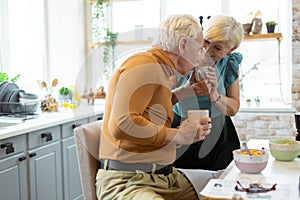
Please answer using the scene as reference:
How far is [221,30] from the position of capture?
7.02 ft

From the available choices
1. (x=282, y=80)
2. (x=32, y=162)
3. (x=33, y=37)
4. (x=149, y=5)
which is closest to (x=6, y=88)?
(x=32, y=162)

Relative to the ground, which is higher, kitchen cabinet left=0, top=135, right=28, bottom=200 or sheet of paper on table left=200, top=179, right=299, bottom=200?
sheet of paper on table left=200, top=179, right=299, bottom=200

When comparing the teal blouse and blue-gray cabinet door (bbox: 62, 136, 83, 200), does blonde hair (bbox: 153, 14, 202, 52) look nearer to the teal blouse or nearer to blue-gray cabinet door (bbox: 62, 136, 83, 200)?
the teal blouse

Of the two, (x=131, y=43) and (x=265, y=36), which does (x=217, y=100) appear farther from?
(x=131, y=43)

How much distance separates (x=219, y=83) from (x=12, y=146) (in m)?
1.25

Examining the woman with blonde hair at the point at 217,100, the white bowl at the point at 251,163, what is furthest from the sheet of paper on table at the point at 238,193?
the woman with blonde hair at the point at 217,100

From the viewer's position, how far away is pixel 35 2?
13.9 feet

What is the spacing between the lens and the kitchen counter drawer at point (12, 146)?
2412mm

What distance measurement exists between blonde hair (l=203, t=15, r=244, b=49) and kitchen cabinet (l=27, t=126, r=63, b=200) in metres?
1.30

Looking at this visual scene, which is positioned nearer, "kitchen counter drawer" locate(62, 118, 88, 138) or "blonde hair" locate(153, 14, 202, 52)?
"blonde hair" locate(153, 14, 202, 52)

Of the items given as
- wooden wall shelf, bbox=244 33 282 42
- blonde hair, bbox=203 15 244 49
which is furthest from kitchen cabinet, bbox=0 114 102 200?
wooden wall shelf, bbox=244 33 282 42

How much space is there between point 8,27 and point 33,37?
1.54ft

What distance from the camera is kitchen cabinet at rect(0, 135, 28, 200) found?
2.42 m

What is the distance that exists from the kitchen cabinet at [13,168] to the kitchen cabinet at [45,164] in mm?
65
